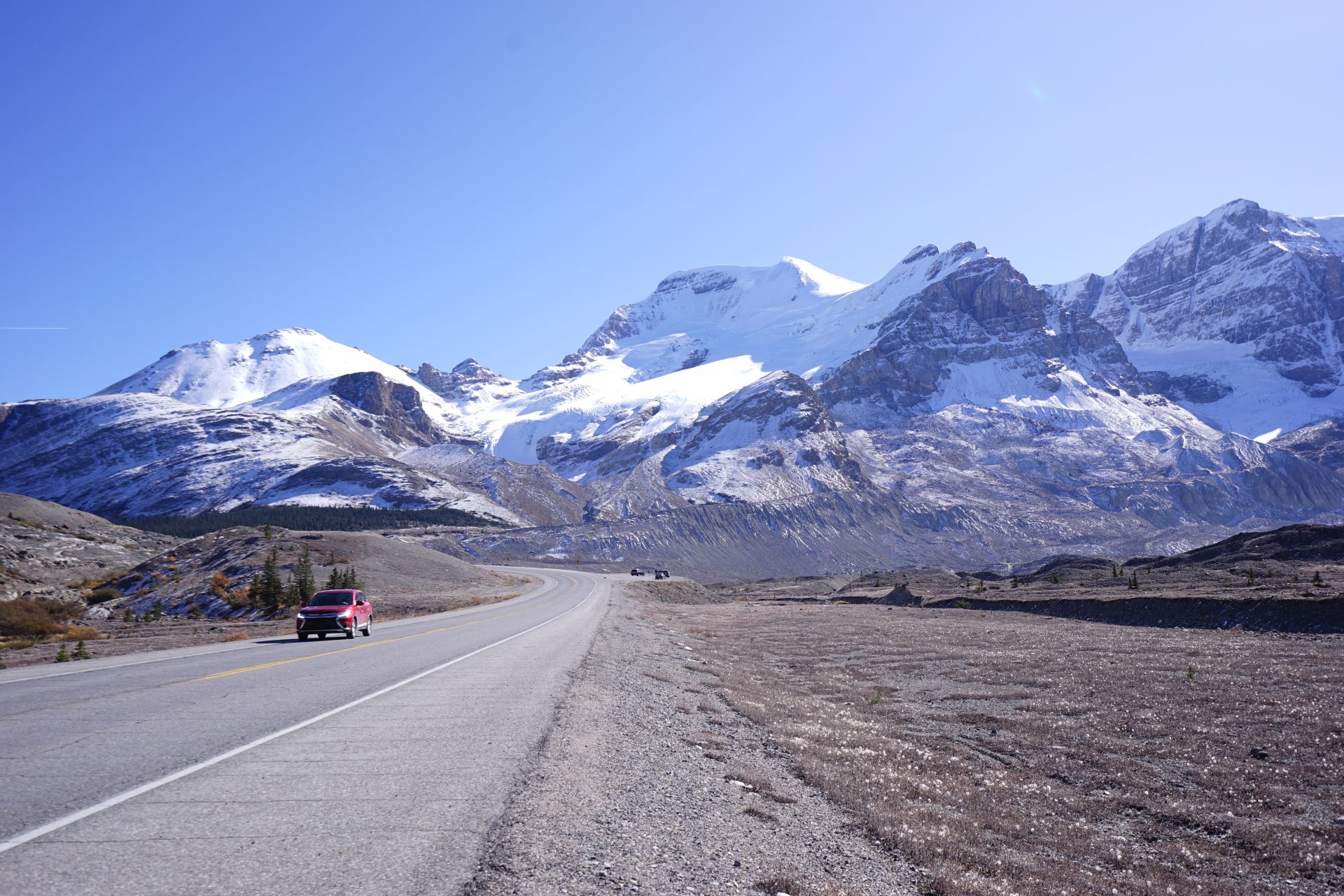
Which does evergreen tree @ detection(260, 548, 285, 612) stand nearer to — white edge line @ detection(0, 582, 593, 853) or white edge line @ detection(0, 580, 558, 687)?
white edge line @ detection(0, 580, 558, 687)

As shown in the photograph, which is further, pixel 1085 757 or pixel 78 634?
pixel 78 634

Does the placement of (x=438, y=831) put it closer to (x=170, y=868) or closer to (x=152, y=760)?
(x=170, y=868)

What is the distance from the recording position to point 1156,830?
9703 mm

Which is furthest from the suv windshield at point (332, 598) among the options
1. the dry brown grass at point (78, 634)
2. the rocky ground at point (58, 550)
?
the rocky ground at point (58, 550)

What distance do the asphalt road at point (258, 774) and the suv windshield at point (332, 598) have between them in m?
11.7

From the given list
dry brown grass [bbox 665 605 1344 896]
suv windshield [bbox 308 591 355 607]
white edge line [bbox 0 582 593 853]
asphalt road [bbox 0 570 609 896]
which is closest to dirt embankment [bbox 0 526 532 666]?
suv windshield [bbox 308 591 355 607]

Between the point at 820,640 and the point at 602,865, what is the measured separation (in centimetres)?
2714

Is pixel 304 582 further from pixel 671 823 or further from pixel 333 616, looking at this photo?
pixel 671 823

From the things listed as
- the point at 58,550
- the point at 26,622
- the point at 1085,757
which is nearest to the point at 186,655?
the point at 26,622

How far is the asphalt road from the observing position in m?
5.82

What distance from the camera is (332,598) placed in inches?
1189

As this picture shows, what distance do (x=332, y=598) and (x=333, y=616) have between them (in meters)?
1.60

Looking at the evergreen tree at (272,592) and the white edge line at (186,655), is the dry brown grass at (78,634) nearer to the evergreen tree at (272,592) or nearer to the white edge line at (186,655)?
the white edge line at (186,655)

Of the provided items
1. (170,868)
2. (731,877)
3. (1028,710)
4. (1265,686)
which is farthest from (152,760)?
(1265,686)
